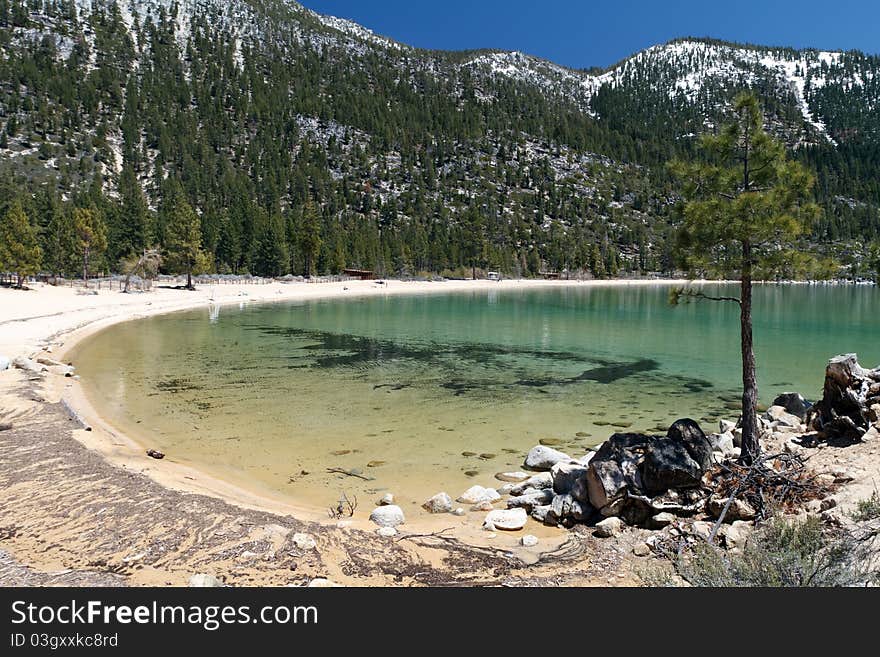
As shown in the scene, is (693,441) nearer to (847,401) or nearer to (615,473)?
(615,473)

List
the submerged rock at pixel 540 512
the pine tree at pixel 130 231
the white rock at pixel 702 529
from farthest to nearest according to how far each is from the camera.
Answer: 1. the pine tree at pixel 130 231
2. the submerged rock at pixel 540 512
3. the white rock at pixel 702 529

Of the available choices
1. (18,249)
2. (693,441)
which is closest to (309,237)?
(18,249)

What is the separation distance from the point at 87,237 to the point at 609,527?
8387cm

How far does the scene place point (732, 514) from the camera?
333 inches

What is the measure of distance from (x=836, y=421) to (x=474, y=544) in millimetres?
8441

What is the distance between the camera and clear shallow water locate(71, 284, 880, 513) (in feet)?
44.0

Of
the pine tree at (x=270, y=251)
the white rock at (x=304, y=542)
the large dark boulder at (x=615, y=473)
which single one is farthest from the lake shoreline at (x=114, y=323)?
the pine tree at (x=270, y=251)

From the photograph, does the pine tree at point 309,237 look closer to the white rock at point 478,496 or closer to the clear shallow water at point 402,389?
the clear shallow water at point 402,389

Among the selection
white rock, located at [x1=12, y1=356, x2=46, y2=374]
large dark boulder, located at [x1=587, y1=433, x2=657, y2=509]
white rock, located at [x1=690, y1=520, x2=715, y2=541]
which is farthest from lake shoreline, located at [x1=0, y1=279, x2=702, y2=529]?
white rock, located at [x1=690, y1=520, x2=715, y2=541]

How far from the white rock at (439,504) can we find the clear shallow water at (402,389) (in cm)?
57

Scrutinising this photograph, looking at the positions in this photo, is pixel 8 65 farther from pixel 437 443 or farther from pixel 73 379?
pixel 437 443

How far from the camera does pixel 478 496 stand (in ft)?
35.2

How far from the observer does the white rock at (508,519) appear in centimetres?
921

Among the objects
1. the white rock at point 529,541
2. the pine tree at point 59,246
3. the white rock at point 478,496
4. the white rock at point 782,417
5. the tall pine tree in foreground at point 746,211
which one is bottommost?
the white rock at point 478,496
